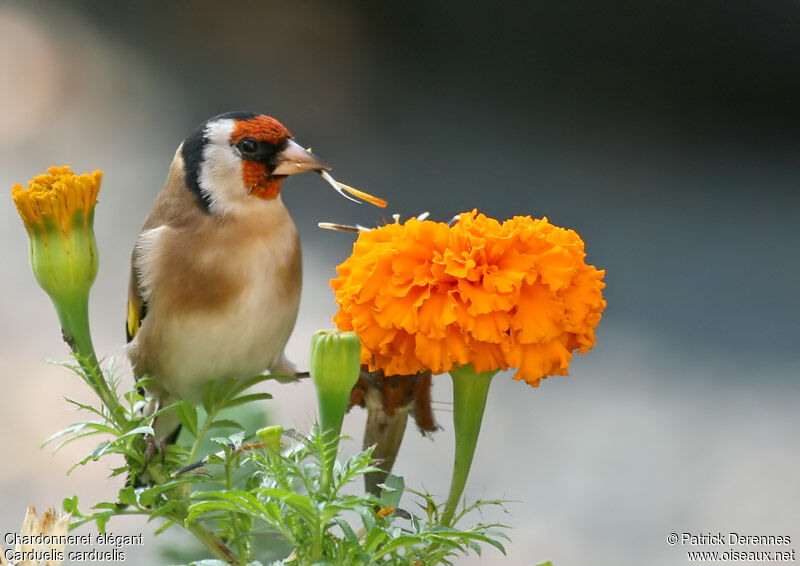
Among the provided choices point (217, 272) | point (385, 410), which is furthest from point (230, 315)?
point (385, 410)

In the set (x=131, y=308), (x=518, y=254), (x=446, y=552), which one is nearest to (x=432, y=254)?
(x=518, y=254)

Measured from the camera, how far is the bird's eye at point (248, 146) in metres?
0.59

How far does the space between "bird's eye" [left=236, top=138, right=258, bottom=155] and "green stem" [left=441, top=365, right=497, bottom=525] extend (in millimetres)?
203

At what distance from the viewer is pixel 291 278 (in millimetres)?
632

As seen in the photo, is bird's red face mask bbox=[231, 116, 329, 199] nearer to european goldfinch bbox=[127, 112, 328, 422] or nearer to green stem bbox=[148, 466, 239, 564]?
european goldfinch bbox=[127, 112, 328, 422]

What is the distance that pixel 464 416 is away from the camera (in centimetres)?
51

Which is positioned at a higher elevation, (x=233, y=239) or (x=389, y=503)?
(x=233, y=239)

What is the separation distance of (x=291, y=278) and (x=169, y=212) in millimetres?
98

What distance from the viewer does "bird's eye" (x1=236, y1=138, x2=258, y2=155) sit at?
1.93 ft

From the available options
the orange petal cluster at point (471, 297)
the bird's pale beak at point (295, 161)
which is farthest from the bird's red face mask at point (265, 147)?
the orange petal cluster at point (471, 297)

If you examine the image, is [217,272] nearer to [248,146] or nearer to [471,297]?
[248,146]

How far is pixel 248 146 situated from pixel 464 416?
0.74ft

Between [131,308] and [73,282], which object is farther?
[131,308]

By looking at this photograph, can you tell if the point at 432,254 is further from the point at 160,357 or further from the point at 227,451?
the point at 160,357
